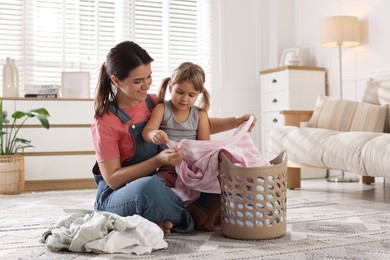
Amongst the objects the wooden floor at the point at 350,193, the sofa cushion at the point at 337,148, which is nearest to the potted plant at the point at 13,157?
the sofa cushion at the point at 337,148

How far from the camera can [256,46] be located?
521 centimetres

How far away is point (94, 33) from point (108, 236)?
3.32 meters

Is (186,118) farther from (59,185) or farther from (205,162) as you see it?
(59,185)

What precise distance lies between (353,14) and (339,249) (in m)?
3.26

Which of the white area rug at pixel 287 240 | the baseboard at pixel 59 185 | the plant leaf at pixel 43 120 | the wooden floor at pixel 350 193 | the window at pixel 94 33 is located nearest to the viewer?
the white area rug at pixel 287 240

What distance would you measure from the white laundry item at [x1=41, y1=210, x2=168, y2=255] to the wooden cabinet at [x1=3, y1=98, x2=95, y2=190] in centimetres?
226

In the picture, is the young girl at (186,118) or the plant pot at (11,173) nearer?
the young girl at (186,118)

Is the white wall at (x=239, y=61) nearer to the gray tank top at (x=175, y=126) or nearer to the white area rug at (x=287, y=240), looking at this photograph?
the white area rug at (x=287, y=240)

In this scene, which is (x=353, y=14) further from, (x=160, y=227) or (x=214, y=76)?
(x=160, y=227)

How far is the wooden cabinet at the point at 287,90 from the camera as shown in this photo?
4.53 meters

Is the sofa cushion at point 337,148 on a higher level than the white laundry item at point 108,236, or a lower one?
higher

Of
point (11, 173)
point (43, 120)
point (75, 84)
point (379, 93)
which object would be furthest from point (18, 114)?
point (379, 93)

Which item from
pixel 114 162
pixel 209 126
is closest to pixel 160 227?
pixel 114 162

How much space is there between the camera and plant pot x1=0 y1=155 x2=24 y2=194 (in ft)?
11.7
